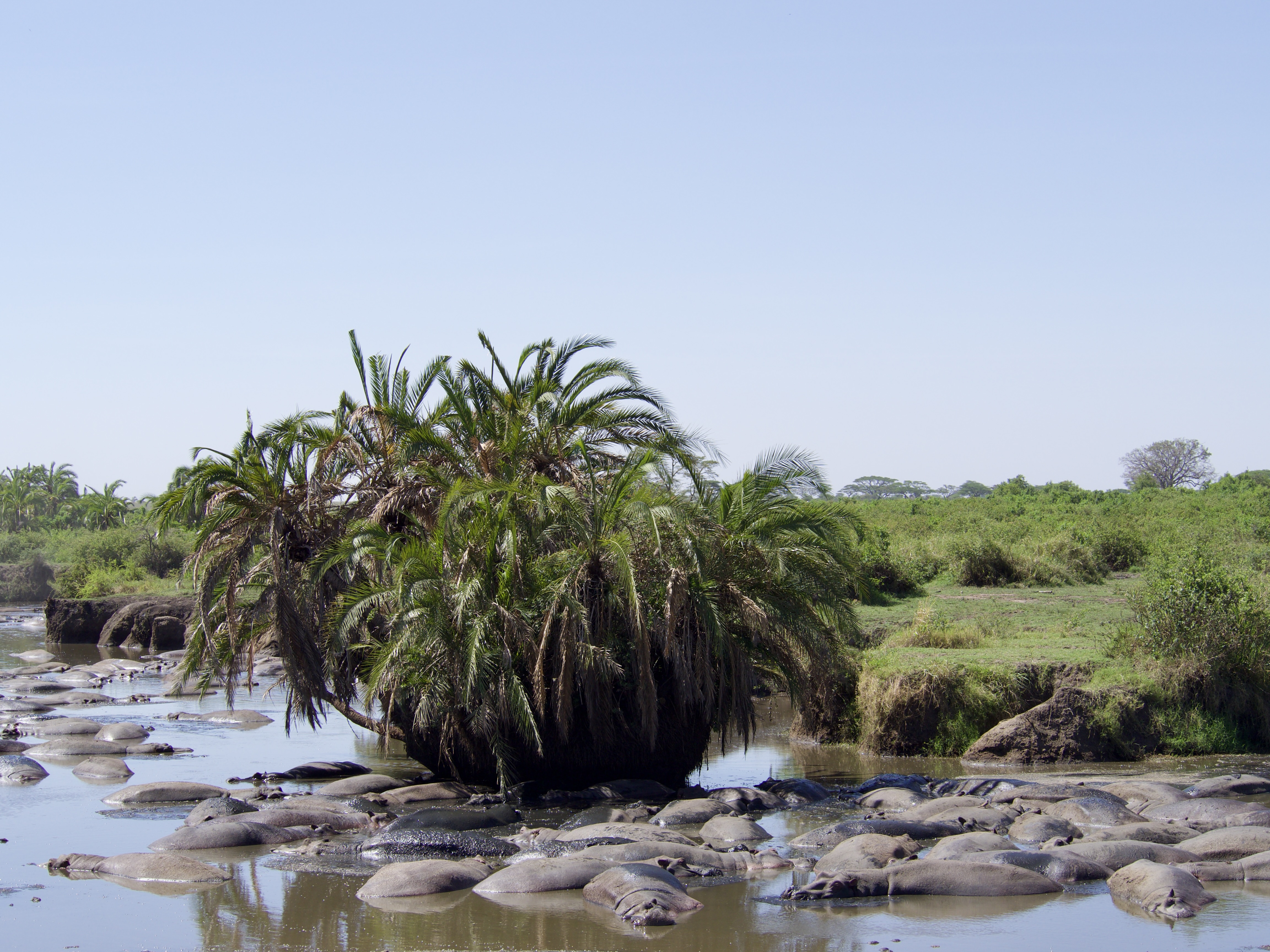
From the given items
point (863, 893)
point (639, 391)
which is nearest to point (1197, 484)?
point (639, 391)

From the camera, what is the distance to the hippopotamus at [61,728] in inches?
878

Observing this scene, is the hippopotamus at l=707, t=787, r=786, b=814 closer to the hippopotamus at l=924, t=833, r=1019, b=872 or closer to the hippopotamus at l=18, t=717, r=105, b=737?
the hippopotamus at l=924, t=833, r=1019, b=872

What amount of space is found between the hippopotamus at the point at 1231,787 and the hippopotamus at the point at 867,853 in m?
4.34

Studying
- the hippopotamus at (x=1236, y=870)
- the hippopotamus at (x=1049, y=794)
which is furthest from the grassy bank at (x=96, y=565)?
the hippopotamus at (x=1236, y=870)

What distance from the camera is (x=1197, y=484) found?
2916 inches

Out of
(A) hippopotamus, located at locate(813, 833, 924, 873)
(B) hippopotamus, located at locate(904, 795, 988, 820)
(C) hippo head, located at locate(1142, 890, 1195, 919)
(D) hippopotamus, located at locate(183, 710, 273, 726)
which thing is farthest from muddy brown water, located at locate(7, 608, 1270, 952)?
(D) hippopotamus, located at locate(183, 710, 273, 726)

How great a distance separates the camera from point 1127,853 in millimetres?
11711

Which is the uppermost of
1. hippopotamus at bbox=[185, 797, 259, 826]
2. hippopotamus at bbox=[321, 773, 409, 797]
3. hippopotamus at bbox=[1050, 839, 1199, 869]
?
hippopotamus at bbox=[1050, 839, 1199, 869]

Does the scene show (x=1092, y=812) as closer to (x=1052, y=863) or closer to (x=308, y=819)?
(x=1052, y=863)

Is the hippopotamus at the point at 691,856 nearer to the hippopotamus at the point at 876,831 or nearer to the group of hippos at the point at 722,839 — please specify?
the group of hippos at the point at 722,839

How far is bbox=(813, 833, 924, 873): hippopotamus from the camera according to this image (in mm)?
11609

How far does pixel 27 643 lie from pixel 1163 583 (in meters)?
44.1

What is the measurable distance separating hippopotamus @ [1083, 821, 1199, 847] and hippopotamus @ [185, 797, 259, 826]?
403 inches

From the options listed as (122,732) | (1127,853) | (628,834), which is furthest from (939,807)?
(122,732)
